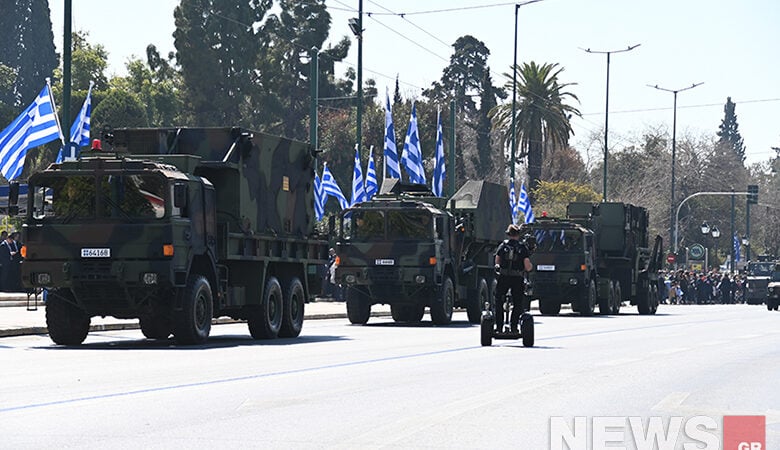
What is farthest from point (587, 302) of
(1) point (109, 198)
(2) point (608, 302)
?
(1) point (109, 198)

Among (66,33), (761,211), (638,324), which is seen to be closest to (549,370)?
(66,33)

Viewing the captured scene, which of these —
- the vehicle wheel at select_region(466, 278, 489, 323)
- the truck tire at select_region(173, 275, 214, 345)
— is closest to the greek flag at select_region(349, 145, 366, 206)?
the vehicle wheel at select_region(466, 278, 489, 323)

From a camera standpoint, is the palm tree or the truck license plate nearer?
the truck license plate

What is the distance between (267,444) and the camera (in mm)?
10359

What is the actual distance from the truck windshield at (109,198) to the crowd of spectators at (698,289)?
57571 millimetres

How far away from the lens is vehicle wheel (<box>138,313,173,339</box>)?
901 inches

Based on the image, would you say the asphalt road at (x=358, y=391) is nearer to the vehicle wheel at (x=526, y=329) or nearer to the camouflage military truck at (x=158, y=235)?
the vehicle wheel at (x=526, y=329)

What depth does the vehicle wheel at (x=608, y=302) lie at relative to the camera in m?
46.3

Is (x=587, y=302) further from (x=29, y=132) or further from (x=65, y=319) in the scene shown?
(x=65, y=319)

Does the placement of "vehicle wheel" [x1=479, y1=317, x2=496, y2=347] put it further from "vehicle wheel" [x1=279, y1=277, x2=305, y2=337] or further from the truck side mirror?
the truck side mirror

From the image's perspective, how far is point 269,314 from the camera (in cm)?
2469

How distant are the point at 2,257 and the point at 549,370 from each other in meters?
19.6

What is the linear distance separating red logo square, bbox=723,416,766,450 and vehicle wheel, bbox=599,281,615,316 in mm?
33866

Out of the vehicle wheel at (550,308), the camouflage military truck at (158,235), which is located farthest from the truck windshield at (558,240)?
the camouflage military truck at (158,235)
